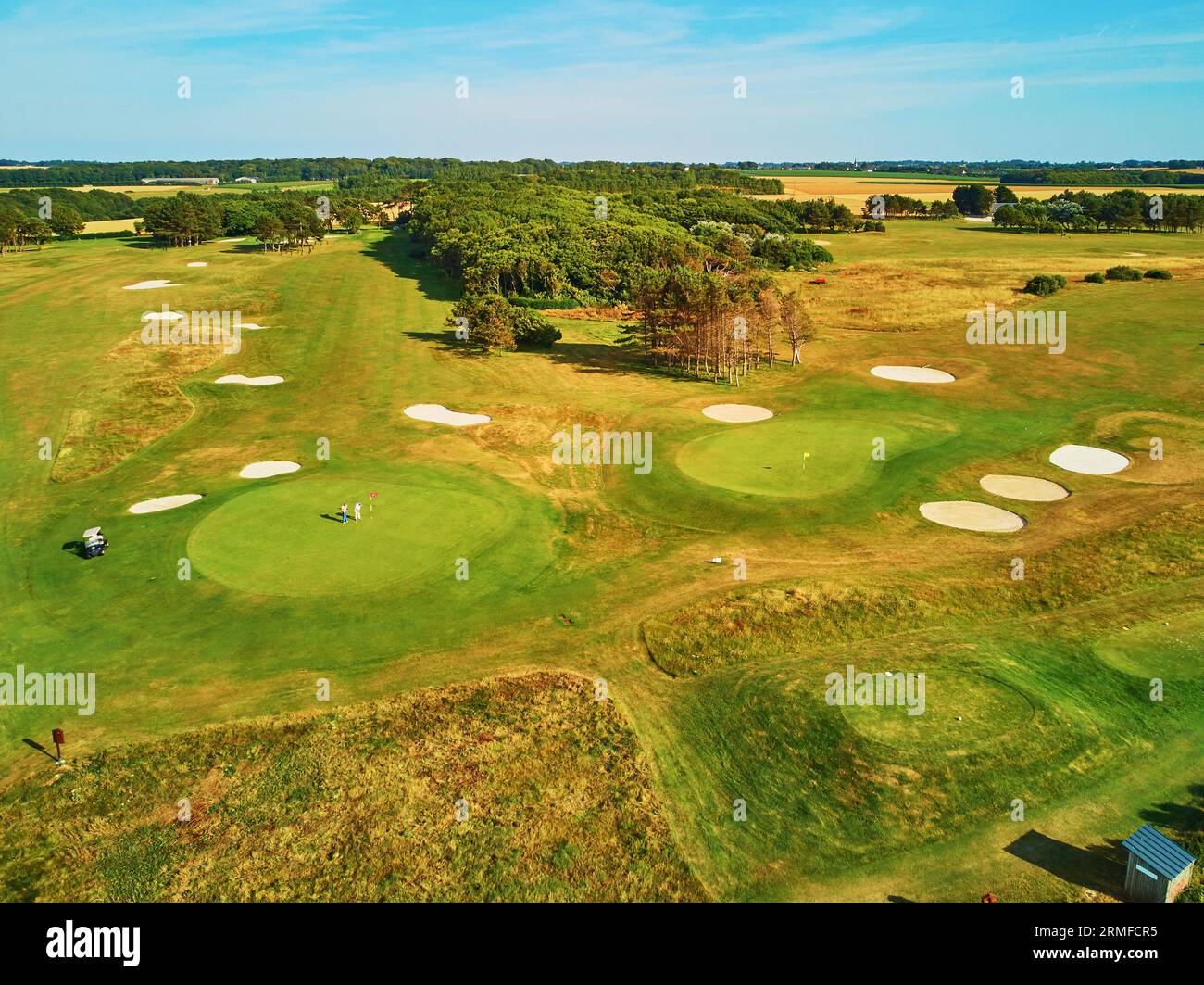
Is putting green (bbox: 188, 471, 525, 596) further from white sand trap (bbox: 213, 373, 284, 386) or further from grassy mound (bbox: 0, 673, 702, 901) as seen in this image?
white sand trap (bbox: 213, 373, 284, 386)

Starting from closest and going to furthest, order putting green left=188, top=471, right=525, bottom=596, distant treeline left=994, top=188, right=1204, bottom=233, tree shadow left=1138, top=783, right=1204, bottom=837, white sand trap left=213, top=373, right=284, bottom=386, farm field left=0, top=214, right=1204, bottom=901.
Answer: tree shadow left=1138, top=783, right=1204, bottom=837 < farm field left=0, top=214, right=1204, bottom=901 < putting green left=188, top=471, right=525, bottom=596 < white sand trap left=213, top=373, right=284, bottom=386 < distant treeline left=994, top=188, right=1204, bottom=233

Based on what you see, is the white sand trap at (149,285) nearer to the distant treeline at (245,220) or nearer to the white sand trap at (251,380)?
the distant treeline at (245,220)

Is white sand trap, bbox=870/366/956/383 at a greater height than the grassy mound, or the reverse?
white sand trap, bbox=870/366/956/383

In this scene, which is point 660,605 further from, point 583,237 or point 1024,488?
point 583,237

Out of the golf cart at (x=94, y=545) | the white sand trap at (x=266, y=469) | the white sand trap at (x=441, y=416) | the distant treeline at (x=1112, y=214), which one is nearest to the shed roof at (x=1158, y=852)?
the golf cart at (x=94, y=545)

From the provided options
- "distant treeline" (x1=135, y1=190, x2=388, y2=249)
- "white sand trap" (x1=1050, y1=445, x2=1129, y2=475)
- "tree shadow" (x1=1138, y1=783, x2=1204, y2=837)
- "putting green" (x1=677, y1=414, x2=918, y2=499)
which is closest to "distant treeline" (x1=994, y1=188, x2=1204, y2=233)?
"white sand trap" (x1=1050, y1=445, x2=1129, y2=475)

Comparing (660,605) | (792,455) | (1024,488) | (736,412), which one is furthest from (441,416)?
(1024,488)
